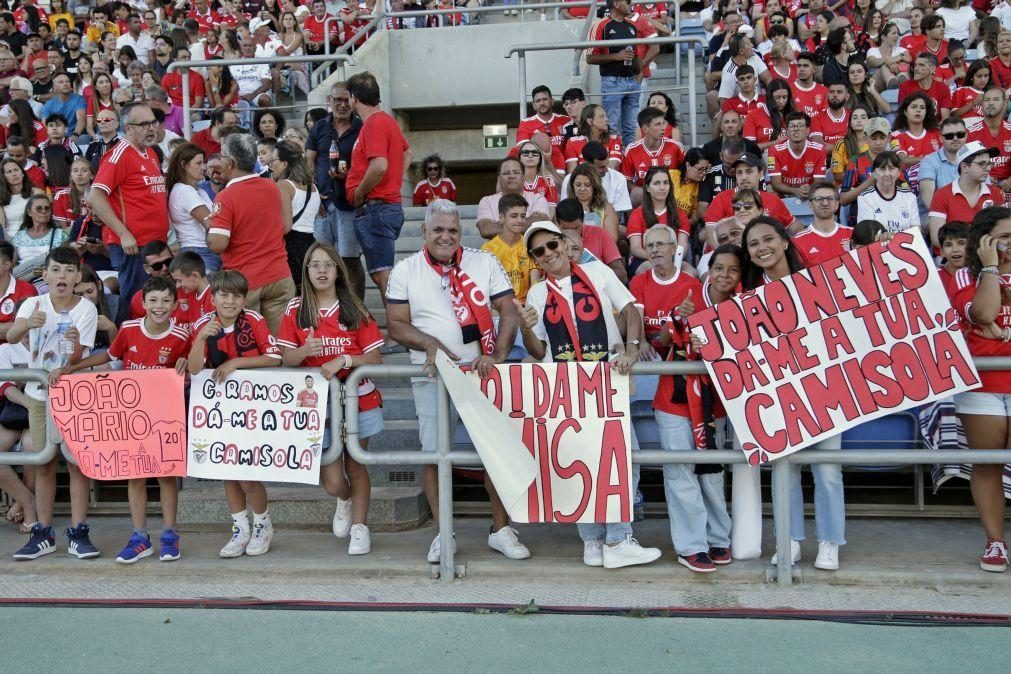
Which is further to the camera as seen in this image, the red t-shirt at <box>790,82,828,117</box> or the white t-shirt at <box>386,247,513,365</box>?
the red t-shirt at <box>790,82,828,117</box>

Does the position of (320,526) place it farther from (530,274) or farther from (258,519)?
(530,274)

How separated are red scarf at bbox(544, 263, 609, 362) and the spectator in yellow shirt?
4.68ft

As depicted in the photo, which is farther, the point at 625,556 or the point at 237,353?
the point at 237,353

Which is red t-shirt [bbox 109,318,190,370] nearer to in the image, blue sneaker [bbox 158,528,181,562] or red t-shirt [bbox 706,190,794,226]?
blue sneaker [bbox 158,528,181,562]

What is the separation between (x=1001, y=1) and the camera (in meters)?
13.0

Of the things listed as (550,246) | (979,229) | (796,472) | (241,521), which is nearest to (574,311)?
(550,246)

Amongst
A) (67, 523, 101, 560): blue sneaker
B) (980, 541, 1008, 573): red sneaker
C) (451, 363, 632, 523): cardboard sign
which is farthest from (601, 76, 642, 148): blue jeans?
(67, 523, 101, 560): blue sneaker

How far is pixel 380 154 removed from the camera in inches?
295

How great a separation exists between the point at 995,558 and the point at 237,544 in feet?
13.0

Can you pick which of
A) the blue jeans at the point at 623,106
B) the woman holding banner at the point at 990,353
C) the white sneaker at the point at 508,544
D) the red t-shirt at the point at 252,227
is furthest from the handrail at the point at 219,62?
the woman holding banner at the point at 990,353

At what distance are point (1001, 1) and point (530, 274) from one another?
919cm

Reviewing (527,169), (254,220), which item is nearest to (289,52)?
(527,169)

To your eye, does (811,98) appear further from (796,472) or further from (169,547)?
(169,547)

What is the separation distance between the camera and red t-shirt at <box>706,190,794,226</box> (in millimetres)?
8070
